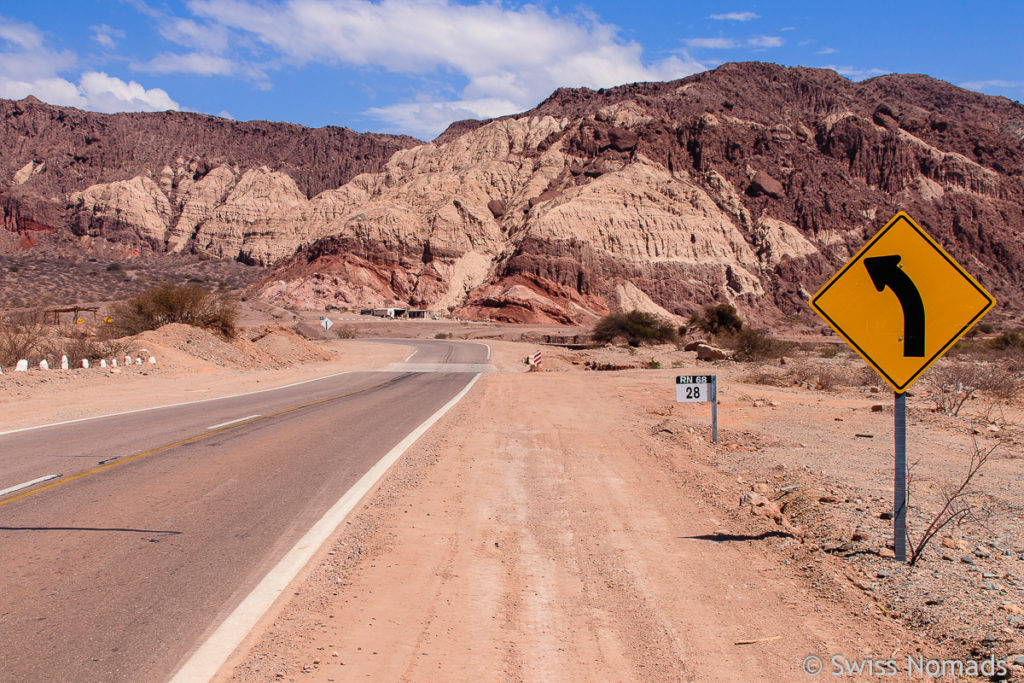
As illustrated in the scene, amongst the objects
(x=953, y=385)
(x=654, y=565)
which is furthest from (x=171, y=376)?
(x=953, y=385)

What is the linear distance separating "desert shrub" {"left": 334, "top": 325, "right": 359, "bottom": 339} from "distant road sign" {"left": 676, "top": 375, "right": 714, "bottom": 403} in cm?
5093

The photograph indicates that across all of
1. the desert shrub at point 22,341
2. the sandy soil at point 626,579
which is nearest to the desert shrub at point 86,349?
the desert shrub at point 22,341

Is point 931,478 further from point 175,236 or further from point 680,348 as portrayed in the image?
point 175,236

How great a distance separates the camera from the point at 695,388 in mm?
10961

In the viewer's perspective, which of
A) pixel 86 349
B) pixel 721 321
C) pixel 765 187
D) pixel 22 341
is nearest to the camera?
pixel 22 341

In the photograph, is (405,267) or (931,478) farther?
(405,267)

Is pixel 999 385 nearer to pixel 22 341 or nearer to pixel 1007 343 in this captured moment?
pixel 1007 343

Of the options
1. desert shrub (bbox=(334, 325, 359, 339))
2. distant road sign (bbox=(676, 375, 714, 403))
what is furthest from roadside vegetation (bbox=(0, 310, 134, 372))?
desert shrub (bbox=(334, 325, 359, 339))

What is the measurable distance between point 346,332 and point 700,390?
51.6 m

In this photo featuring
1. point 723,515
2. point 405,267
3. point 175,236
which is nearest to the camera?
point 723,515

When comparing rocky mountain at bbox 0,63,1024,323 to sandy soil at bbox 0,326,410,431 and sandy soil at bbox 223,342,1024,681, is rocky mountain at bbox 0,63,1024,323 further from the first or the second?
sandy soil at bbox 223,342,1024,681

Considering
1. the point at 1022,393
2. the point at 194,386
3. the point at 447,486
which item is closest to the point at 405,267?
the point at 194,386

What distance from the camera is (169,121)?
14088 centimetres

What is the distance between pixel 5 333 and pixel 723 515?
24.2m
